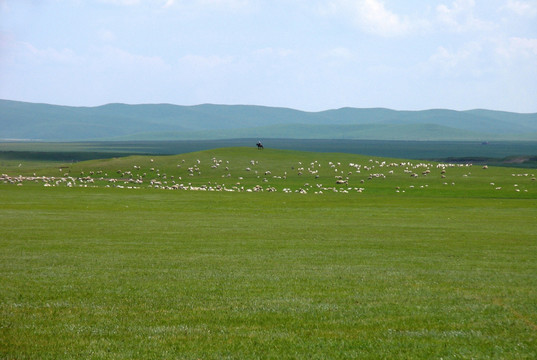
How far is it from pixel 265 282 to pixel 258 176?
6314 cm

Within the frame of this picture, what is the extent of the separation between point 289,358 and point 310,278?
6525 millimetres

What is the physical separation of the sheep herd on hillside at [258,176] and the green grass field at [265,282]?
24063 mm

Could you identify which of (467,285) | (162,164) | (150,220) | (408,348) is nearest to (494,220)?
(150,220)

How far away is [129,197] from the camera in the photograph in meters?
51.9

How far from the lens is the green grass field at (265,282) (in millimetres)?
10742

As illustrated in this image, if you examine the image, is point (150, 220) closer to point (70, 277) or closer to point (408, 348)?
point (70, 277)

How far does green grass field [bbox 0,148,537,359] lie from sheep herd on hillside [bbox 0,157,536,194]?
24.1 metres

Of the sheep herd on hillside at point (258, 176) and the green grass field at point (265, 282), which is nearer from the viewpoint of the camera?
the green grass field at point (265, 282)

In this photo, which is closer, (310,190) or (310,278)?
(310,278)

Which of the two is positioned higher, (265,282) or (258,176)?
(265,282)

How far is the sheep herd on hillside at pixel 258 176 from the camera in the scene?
220ft

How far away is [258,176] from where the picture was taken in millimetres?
78938

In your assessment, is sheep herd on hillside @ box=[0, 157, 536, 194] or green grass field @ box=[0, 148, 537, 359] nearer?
green grass field @ box=[0, 148, 537, 359]

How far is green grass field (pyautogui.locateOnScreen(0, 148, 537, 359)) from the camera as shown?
10.7m
